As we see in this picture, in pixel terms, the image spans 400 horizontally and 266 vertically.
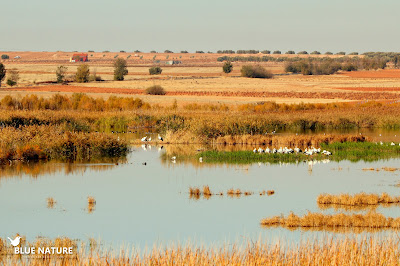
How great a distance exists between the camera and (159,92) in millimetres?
61750

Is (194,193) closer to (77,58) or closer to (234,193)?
(234,193)

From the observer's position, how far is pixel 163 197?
19.3 metres

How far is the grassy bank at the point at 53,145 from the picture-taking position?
2548 centimetres

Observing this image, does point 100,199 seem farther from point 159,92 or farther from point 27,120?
point 159,92

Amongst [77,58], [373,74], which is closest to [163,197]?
[373,74]

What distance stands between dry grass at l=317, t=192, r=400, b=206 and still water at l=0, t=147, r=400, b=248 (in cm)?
43

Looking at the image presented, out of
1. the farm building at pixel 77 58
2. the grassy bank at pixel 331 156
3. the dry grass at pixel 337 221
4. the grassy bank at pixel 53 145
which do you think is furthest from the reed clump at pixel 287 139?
the farm building at pixel 77 58

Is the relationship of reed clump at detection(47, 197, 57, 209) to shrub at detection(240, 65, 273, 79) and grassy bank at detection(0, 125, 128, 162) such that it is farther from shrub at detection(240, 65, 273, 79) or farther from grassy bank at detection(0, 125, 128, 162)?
shrub at detection(240, 65, 273, 79)

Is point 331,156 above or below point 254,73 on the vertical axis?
below

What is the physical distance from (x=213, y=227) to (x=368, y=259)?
203 inches

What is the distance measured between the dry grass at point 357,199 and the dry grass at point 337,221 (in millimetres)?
1999

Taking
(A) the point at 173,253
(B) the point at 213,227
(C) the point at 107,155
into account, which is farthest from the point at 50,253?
(C) the point at 107,155

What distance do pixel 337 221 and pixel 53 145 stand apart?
46.4 feet

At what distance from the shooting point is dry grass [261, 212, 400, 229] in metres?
14.9
